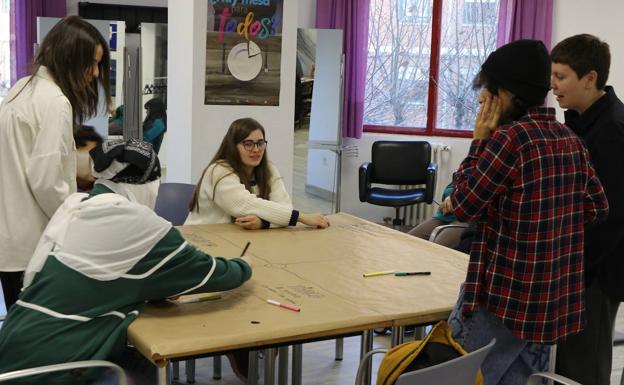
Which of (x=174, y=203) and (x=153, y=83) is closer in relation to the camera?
(x=174, y=203)

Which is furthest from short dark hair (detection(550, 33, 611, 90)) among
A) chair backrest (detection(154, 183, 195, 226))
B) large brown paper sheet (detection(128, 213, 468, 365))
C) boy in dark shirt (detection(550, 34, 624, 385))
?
chair backrest (detection(154, 183, 195, 226))

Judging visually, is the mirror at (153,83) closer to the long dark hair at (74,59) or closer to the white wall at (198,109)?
the white wall at (198,109)

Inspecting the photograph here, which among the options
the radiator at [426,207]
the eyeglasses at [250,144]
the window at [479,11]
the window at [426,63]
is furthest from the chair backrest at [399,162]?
the eyeglasses at [250,144]

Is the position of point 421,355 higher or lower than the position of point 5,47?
lower

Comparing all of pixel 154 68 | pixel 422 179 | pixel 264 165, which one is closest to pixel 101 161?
pixel 264 165

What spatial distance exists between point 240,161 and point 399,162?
3.25m

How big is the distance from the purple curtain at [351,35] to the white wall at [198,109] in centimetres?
171

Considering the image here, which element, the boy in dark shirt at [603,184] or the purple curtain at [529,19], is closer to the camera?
the boy in dark shirt at [603,184]

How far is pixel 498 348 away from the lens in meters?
2.08

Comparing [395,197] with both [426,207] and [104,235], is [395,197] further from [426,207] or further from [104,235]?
[104,235]

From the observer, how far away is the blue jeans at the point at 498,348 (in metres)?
2.04

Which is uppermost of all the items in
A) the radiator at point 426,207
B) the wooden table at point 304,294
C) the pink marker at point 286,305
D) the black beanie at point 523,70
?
the black beanie at point 523,70

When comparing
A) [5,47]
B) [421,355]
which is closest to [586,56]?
[421,355]

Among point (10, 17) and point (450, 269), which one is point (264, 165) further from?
point (10, 17)
